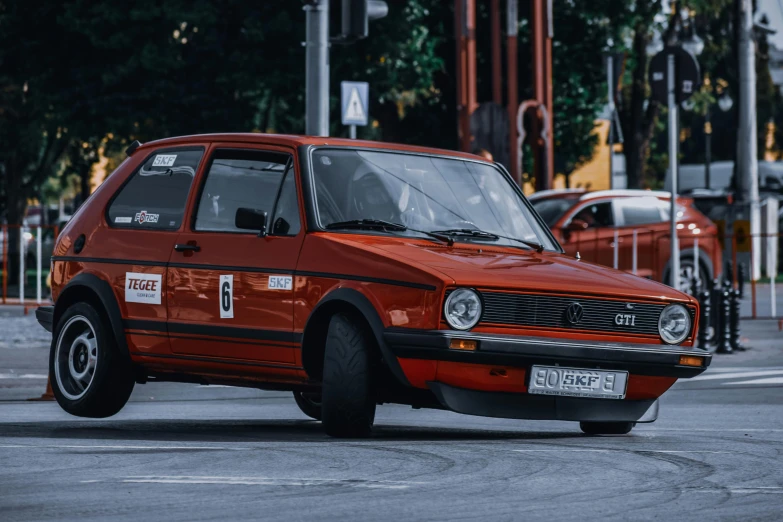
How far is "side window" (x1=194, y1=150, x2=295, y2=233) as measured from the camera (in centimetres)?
986

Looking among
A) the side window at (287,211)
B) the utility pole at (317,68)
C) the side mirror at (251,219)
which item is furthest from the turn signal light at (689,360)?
the utility pole at (317,68)

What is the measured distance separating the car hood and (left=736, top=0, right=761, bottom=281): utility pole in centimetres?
2723

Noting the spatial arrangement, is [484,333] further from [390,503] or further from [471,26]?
[471,26]

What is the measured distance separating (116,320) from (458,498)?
392 centimetres

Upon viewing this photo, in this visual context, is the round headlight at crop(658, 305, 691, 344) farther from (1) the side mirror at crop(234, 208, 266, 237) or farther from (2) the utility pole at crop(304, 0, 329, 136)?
(2) the utility pole at crop(304, 0, 329, 136)

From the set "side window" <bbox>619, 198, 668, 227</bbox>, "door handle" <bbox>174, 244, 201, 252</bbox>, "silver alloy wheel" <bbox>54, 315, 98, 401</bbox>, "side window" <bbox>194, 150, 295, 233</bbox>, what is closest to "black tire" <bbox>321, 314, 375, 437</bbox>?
"side window" <bbox>194, 150, 295, 233</bbox>

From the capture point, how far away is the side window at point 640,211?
24.7m

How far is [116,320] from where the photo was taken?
10227 millimetres

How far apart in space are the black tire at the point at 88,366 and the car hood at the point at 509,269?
179 centimetres

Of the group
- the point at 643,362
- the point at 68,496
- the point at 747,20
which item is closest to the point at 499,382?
the point at 643,362

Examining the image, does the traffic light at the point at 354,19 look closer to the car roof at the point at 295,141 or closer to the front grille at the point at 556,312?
the car roof at the point at 295,141

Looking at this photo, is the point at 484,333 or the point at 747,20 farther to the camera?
the point at 747,20

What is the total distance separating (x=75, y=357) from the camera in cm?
1051

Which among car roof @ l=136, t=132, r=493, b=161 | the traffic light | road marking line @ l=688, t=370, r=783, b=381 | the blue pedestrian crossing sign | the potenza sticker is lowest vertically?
road marking line @ l=688, t=370, r=783, b=381
